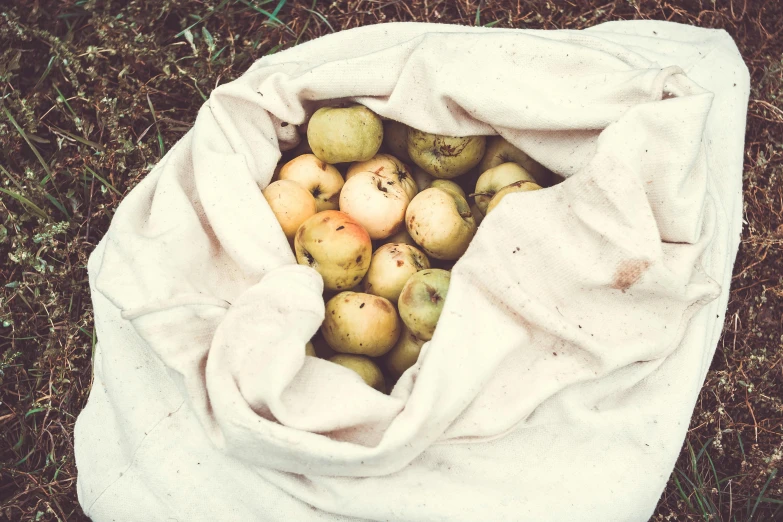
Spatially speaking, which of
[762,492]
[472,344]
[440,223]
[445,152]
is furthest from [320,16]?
[762,492]

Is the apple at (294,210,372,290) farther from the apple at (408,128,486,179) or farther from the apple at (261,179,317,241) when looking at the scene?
the apple at (408,128,486,179)

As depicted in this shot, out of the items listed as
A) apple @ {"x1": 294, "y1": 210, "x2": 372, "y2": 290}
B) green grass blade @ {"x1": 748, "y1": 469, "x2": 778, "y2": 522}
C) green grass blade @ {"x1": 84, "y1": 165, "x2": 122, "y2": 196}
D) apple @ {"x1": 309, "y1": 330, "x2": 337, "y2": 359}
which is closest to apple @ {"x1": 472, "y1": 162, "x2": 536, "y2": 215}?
apple @ {"x1": 294, "y1": 210, "x2": 372, "y2": 290}

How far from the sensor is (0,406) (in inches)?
95.7

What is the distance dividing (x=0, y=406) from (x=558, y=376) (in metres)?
2.10

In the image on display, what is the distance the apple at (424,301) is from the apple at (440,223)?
0.14 meters

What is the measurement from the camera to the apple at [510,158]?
6.92 ft

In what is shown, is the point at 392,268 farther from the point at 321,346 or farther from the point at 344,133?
the point at 344,133

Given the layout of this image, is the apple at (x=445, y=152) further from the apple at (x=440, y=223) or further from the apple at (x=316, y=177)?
the apple at (x=316, y=177)

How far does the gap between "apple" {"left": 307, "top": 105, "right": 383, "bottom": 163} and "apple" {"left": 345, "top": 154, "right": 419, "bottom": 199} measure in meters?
0.07

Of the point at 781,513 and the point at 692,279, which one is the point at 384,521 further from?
the point at 781,513

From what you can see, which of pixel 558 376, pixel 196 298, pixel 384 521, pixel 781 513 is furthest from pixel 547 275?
pixel 781 513

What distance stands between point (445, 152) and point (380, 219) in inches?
12.2

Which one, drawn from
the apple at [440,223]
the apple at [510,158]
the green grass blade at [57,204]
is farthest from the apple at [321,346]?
the green grass blade at [57,204]

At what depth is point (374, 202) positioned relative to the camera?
2.00 meters
